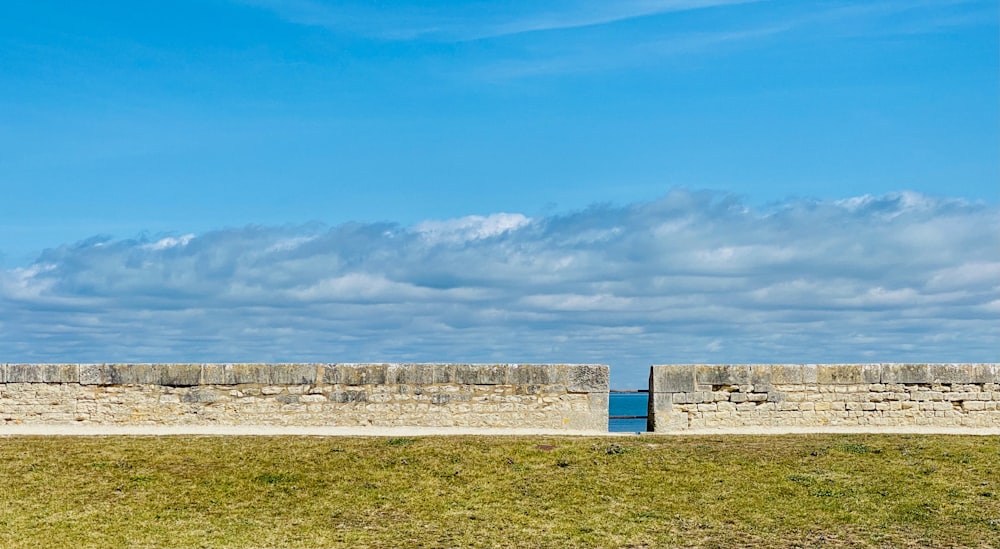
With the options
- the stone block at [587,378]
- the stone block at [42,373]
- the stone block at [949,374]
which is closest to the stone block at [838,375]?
the stone block at [949,374]

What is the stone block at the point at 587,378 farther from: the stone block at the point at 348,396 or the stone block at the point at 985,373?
the stone block at the point at 985,373

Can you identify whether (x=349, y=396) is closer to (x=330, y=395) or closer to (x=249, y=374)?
(x=330, y=395)

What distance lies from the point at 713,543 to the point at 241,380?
8908 mm

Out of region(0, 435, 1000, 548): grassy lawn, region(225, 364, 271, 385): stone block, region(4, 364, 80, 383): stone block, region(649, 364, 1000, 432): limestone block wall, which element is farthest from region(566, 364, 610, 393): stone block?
region(4, 364, 80, 383): stone block

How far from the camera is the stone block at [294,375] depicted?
51.8 feet

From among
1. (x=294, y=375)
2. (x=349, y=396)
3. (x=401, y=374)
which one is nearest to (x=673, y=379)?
(x=401, y=374)

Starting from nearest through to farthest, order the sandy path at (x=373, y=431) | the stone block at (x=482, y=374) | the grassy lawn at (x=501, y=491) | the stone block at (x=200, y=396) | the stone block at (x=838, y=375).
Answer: the grassy lawn at (x=501, y=491) < the sandy path at (x=373, y=431) < the stone block at (x=482, y=374) < the stone block at (x=838, y=375) < the stone block at (x=200, y=396)

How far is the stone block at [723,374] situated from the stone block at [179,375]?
26.9ft

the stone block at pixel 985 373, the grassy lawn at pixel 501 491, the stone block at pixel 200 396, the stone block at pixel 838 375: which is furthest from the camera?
the stone block at pixel 985 373

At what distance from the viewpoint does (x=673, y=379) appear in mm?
15586

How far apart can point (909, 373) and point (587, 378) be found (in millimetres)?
5373

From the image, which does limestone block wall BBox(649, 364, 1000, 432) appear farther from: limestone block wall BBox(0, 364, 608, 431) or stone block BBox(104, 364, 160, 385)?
stone block BBox(104, 364, 160, 385)

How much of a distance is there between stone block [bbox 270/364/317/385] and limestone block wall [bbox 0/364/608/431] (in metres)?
0.02

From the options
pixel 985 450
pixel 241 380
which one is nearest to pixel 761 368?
pixel 985 450
